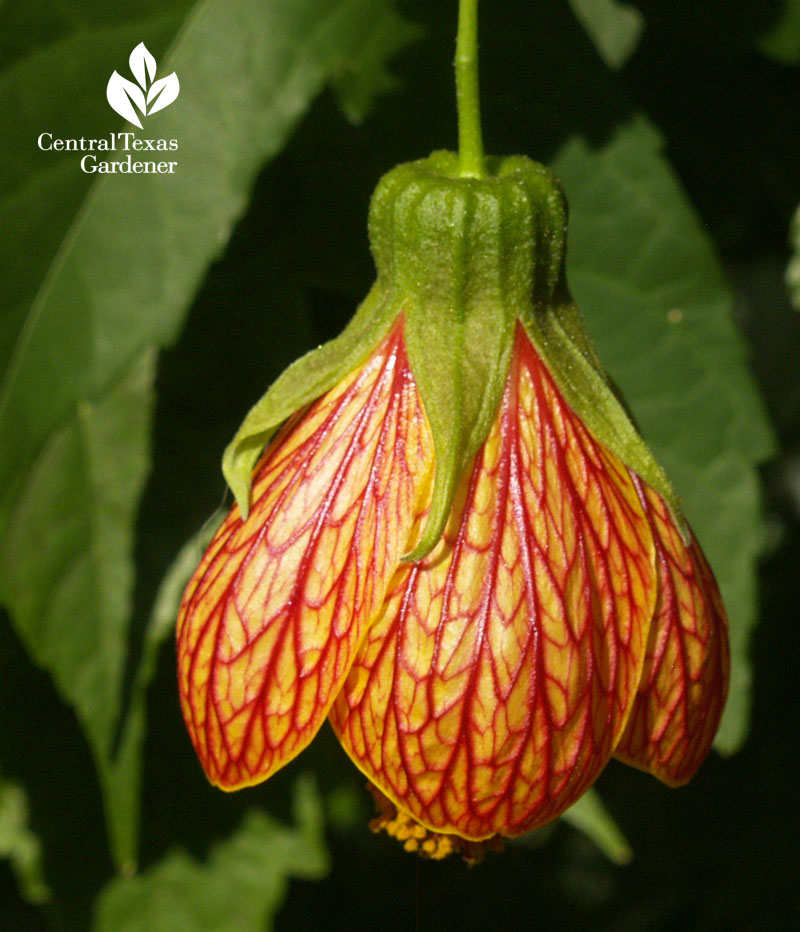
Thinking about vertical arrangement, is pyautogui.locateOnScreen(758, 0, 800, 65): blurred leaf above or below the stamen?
above

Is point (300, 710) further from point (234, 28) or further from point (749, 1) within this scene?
point (749, 1)

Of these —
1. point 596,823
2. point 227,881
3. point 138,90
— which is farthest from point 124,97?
point 227,881

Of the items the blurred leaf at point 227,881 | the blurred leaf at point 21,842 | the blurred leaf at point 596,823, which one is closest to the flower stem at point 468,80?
the blurred leaf at point 596,823

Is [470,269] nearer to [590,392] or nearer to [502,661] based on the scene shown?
[590,392]

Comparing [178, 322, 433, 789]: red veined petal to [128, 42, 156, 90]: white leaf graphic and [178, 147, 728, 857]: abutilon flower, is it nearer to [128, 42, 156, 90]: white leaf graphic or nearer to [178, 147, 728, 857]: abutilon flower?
[178, 147, 728, 857]: abutilon flower

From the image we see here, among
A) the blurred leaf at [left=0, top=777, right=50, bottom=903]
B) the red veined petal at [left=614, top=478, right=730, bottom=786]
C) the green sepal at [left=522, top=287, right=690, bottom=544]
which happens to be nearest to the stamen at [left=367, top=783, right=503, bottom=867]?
the red veined petal at [left=614, top=478, right=730, bottom=786]
